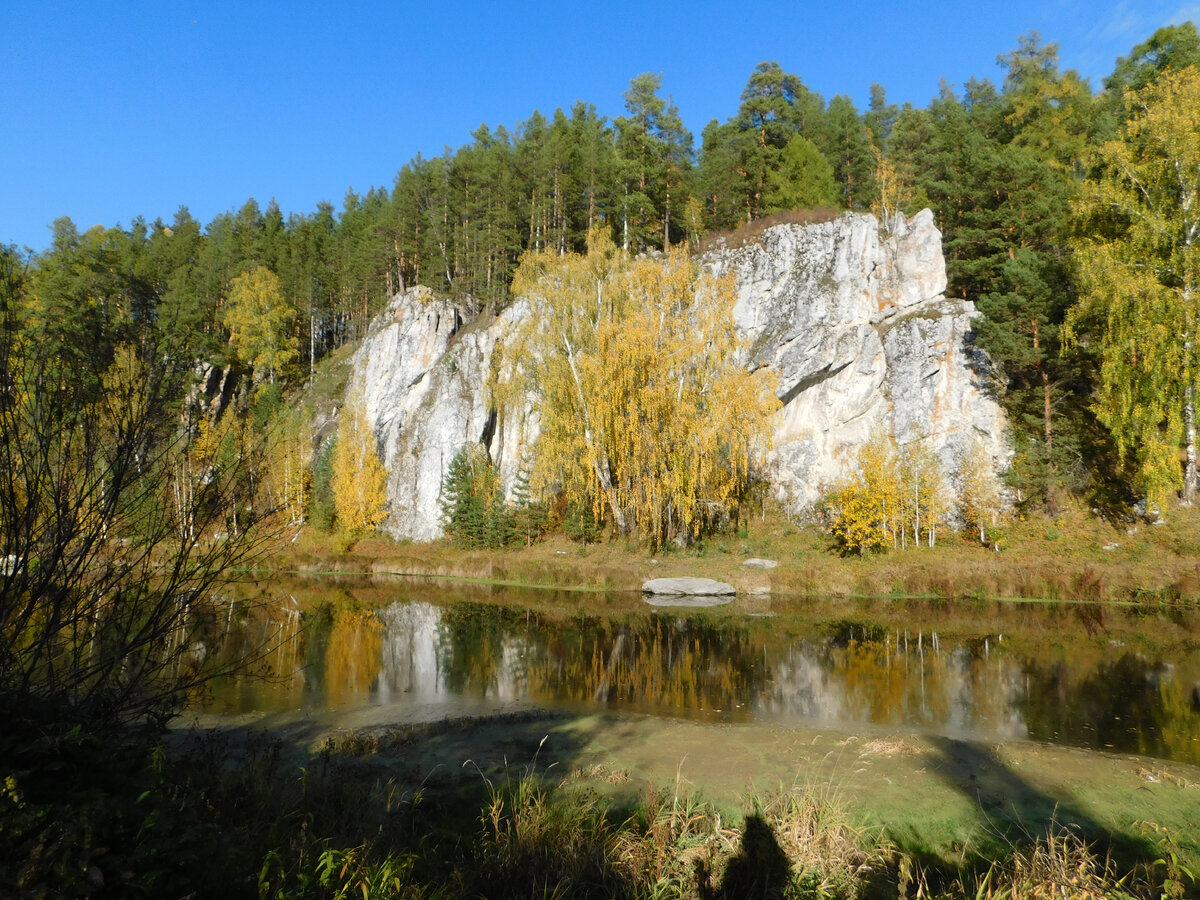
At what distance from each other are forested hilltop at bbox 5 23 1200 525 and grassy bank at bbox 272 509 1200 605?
6.69 ft

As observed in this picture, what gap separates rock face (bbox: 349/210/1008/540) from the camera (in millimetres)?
32938

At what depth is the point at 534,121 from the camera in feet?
181

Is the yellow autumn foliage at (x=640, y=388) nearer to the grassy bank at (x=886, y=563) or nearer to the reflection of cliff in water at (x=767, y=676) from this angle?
the grassy bank at (x=886, y=563)

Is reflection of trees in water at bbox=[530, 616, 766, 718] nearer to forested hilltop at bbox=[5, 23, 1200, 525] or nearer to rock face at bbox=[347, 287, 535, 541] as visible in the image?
forested hilltop at bbox=[5, 23, 1200, 525]

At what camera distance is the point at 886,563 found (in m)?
25.2

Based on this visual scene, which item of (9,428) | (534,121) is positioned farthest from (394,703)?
(534,121)

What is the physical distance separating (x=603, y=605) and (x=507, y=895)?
59.8 feet

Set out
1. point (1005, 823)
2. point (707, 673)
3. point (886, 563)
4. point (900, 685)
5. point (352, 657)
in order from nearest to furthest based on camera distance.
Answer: point (1005, 823), point (900, 685), point (707, 673), point (352, 657), point (886, 563)

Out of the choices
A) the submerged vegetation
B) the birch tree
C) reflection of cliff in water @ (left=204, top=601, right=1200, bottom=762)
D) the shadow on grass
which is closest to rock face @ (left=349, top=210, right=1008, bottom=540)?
the submerged vegetation

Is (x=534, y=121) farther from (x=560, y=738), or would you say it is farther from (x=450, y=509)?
(x=560, y=738)

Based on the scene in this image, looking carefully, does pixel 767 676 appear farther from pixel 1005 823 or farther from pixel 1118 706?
pixel 1005 823

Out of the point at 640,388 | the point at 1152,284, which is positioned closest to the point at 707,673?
the point at 640,388

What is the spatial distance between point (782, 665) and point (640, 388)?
48.6 ft

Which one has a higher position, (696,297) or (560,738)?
(696,297)
